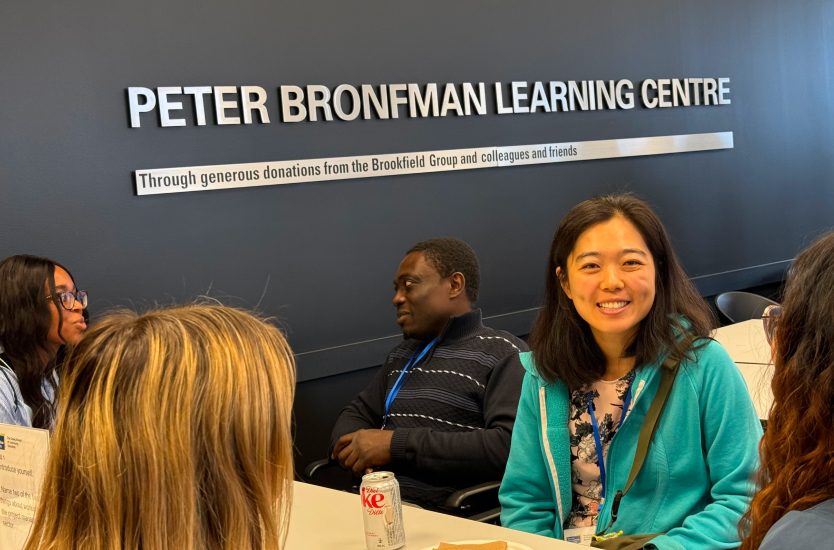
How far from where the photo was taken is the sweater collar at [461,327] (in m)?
3.14

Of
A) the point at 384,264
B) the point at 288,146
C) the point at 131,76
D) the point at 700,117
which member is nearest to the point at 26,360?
the point at 131,76

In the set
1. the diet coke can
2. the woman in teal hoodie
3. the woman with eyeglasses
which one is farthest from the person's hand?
the diet coke can

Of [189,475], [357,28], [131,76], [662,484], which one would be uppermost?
[357,28]

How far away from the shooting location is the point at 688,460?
1.94 m

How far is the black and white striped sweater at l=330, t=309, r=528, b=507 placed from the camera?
280 centimetres

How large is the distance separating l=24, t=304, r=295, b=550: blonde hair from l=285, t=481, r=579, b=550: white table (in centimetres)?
88

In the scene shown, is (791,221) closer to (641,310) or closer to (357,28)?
(357,28)

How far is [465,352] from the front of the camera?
3072 millimetres

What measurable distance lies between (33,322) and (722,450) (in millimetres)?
2207

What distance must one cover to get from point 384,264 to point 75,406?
3329 mm

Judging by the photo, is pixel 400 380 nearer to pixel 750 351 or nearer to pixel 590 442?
pixel 590 442

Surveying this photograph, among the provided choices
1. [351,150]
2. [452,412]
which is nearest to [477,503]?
[452,412]

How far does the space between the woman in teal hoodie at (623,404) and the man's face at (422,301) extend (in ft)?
3.14

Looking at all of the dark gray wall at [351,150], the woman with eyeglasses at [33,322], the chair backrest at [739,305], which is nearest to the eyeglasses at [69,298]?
the woman with eyeglasses at [33,322]
